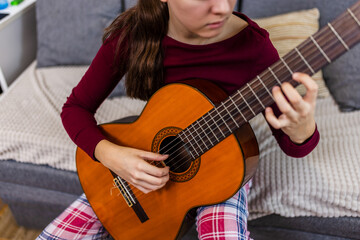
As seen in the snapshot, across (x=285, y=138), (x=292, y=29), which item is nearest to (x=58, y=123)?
(x=285, y=138)

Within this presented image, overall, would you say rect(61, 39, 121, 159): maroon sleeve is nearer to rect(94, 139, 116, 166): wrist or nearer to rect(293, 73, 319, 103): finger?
rect(94, 139, 116, 166): wrist

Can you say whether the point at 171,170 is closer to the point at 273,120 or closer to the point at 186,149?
the point at 186,149

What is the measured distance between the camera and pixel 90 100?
947mm

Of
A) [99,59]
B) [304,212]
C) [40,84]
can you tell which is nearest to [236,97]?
[99,59]

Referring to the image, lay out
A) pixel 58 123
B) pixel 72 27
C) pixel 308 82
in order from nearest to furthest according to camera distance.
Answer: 1. pixel 308 82
2. pixel 58 123
3. pixel 72 27

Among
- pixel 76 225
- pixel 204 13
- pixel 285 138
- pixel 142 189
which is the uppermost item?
pixel 204 13

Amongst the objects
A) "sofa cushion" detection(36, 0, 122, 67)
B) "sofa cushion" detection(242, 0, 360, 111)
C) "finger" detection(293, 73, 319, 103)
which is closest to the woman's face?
"finger" detection(293, 73, 319, 103)

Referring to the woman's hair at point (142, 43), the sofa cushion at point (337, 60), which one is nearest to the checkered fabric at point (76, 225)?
the woman's hair at point (142, 43)

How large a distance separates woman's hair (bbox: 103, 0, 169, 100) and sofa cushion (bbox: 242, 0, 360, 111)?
2.33 feet

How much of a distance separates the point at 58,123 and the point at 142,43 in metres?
0.60

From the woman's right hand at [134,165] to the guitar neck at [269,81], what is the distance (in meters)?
0.10

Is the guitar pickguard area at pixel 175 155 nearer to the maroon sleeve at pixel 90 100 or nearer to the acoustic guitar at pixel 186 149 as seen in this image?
the acoustic guitar at pixel 186 149

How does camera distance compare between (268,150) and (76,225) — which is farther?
(268,150)

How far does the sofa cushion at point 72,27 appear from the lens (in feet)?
5.06
